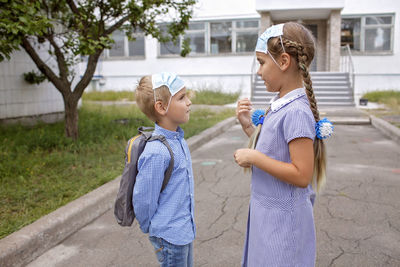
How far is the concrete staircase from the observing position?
14289 mm

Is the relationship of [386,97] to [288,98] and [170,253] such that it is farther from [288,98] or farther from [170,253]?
[170,253]

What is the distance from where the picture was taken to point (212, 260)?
3.06m

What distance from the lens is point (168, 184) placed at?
1.97m

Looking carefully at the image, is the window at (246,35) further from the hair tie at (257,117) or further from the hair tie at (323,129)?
the hair tie at (323,129)

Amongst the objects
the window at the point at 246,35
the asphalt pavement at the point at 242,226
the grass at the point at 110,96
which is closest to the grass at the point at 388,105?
the asphalt pavement at the point at 242,226

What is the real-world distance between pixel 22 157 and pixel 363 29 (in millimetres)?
17739

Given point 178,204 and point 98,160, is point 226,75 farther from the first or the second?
point 178,204

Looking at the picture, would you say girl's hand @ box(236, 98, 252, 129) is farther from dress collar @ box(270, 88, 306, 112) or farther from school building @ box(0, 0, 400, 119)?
school building @ box(0, 0, 400, 119)

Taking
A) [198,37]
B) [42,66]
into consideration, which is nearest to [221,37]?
[198,37]

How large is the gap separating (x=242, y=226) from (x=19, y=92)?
7.74 m

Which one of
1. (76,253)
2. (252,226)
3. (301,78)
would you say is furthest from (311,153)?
(76,253)

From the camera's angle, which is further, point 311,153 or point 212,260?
point 212,260

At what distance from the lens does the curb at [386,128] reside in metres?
8.09

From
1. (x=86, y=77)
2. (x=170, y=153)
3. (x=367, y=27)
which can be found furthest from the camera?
(x=367, y=27)
